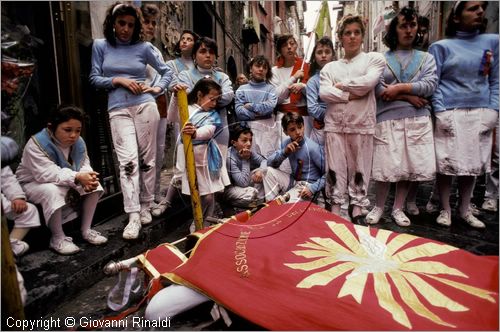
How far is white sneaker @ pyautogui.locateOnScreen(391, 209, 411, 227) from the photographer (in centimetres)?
291

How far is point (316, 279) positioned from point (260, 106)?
1777mm

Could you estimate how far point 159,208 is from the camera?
3227 mm

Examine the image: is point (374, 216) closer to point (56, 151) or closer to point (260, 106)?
point (260, 106)

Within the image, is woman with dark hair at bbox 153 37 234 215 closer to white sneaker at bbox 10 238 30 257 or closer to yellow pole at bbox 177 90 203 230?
yellow pole at bbox 177 90 203 230

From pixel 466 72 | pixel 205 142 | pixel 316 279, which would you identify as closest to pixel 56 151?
pixel 205 142

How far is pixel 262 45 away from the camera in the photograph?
55.1 feet

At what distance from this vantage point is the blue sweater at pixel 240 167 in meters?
2.85

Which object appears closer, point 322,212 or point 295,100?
point 322,212

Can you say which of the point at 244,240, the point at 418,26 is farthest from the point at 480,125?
the point at 244,240

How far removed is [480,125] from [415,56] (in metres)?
0.73

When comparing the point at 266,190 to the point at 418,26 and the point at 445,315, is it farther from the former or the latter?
the point at 418,26

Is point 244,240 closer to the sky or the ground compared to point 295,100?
closer to the ground

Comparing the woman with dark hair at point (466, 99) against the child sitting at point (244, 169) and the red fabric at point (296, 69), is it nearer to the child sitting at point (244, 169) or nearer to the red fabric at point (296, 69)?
the red fabric at point (296, 69)

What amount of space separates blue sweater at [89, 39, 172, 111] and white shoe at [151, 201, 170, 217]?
38.0 inches
